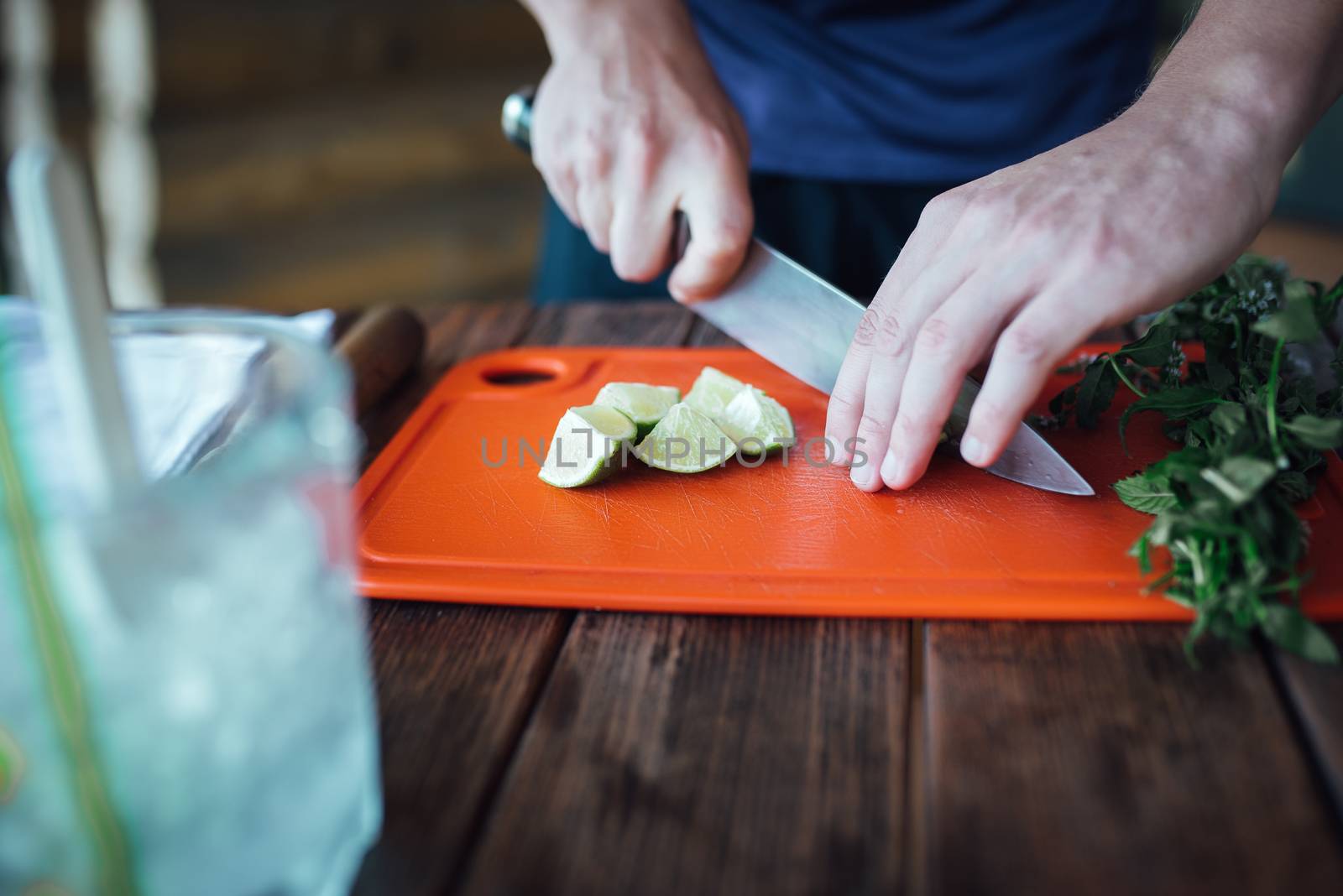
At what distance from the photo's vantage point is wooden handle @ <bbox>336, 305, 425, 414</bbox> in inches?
64.7

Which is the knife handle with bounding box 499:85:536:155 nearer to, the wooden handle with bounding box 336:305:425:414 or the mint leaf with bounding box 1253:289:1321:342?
the wooden handle with bounding box 336:305:425:414


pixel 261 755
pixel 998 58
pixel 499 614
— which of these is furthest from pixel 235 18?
pixel 261 755

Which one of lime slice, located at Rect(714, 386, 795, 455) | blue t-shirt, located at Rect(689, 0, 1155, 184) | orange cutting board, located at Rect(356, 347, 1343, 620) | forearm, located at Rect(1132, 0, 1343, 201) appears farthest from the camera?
blue t-shirt, located at Rect(689, 0, 1155, 184)

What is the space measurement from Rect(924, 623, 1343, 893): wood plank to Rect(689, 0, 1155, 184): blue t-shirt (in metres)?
1.28

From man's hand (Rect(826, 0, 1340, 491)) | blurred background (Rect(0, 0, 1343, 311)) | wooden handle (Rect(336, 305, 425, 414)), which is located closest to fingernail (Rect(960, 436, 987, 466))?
man's hand (Rect(826, 0, 1340, 491))

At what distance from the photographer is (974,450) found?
46.1 inches

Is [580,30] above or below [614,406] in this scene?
above

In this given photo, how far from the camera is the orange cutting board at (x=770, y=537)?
107 centimetres

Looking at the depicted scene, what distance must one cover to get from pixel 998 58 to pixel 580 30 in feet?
2.61

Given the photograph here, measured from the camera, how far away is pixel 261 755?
62 centimetres

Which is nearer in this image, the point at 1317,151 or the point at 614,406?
the point at 614,406

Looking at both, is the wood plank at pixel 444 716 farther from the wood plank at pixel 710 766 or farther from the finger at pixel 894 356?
the finger at pixel 894 356

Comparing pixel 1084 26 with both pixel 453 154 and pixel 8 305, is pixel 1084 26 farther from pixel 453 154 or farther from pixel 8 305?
pixel 453 154

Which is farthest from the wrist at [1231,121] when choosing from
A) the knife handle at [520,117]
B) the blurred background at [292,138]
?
the blurred background at [292,138]
